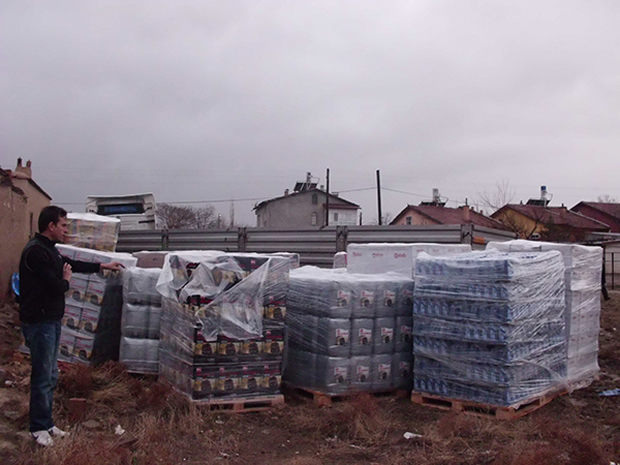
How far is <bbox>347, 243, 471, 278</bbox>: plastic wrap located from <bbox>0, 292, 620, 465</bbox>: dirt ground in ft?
6.28

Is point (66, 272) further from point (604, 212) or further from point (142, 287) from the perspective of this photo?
point (604, 212)

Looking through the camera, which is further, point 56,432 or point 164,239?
point 164,239

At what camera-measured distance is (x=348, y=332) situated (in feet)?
21.2

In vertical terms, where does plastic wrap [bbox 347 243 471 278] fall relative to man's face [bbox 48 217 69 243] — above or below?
below

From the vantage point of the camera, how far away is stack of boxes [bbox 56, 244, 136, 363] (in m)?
6.93

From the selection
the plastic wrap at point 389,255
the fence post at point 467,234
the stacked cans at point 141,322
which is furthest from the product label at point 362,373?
the fence post at point 467,234

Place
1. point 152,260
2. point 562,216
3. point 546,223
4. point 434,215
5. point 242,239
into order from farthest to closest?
point 434,215
point 562,216
point 546,223
point 242,239
point 152,260

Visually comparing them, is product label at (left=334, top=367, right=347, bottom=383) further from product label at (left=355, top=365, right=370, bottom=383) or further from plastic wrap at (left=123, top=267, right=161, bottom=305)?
plastic wrap at (left=123, top=267, right=161, bottom=305)

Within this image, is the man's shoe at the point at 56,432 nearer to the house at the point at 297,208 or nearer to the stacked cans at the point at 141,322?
the stacked cans at the point at 141,322

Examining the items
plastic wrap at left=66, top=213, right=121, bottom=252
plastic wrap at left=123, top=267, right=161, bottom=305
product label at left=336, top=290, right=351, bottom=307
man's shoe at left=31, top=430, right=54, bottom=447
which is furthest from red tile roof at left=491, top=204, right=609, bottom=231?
man's shoe at left=31, top=430, right=54, bottom=447

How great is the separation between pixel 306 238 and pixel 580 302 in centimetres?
616

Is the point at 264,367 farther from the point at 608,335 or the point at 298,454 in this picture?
the point at 608,335

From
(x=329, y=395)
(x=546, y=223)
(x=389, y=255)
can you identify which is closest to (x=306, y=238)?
(x=389, y=255)

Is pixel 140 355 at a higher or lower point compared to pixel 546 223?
lower
